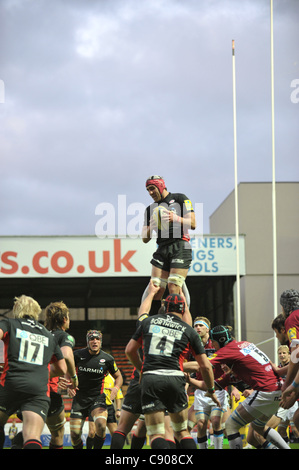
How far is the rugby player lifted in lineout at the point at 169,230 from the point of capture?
10.0m

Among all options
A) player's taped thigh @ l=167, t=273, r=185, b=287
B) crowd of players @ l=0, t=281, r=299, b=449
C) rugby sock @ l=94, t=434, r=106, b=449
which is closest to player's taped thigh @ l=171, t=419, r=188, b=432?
crowd of players @ l=0, t=281, r=299, b=449

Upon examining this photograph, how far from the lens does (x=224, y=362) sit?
389 inches

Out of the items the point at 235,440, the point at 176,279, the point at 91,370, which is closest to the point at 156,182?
the point at 176,279

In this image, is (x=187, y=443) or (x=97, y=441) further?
(x=97, y=441)

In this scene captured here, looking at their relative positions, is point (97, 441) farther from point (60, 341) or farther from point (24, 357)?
point (24, 357)

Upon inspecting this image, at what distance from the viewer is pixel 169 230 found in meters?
10.2

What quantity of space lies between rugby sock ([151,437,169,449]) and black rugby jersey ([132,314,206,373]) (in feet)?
2.65

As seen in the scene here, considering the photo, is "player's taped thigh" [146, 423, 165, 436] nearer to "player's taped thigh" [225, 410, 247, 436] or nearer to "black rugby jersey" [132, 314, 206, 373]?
"black rugby jersey" [132, 314, 206, 373]

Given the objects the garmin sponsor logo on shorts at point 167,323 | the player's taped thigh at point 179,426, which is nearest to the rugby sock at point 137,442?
the player's taped thigh at point 179,426

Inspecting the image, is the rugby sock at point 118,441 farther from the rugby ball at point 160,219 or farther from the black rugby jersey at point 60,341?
the rugby ball at point 160,219

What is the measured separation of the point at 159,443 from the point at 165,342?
3.83ft

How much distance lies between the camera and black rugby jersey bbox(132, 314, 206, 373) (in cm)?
762

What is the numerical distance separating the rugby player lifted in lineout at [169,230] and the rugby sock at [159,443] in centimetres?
284
